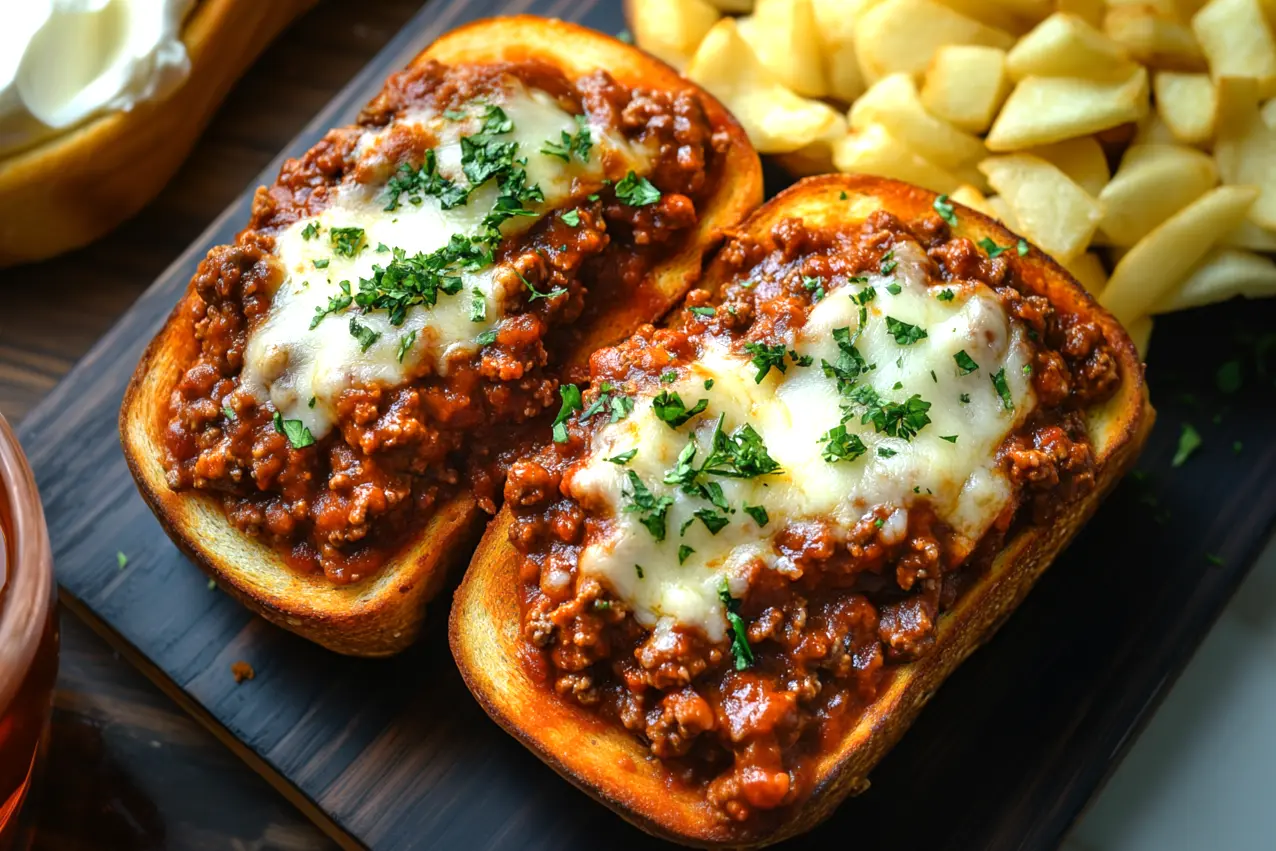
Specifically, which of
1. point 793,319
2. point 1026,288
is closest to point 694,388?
point 793,319

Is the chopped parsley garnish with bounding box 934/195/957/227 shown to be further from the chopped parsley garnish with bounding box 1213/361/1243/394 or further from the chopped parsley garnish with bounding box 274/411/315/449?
the chopped parsley garnish with bounding box 274/411/315/449

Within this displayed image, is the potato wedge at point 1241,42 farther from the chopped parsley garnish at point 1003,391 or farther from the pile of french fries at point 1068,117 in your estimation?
the chopped parsley garnish at point 1003,391

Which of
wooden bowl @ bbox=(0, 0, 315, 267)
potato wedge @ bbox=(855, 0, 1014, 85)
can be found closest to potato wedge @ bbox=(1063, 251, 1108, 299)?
potato wedge @ bbox=(855, 0, 1014, 85)

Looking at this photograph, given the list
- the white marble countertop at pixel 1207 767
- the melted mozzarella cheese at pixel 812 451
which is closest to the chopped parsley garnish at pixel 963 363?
the melted mozzarella cheese at pixel 812 451

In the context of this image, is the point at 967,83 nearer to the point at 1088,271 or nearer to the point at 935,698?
the point at 1088,271

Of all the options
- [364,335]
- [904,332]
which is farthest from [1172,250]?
[364,335]
